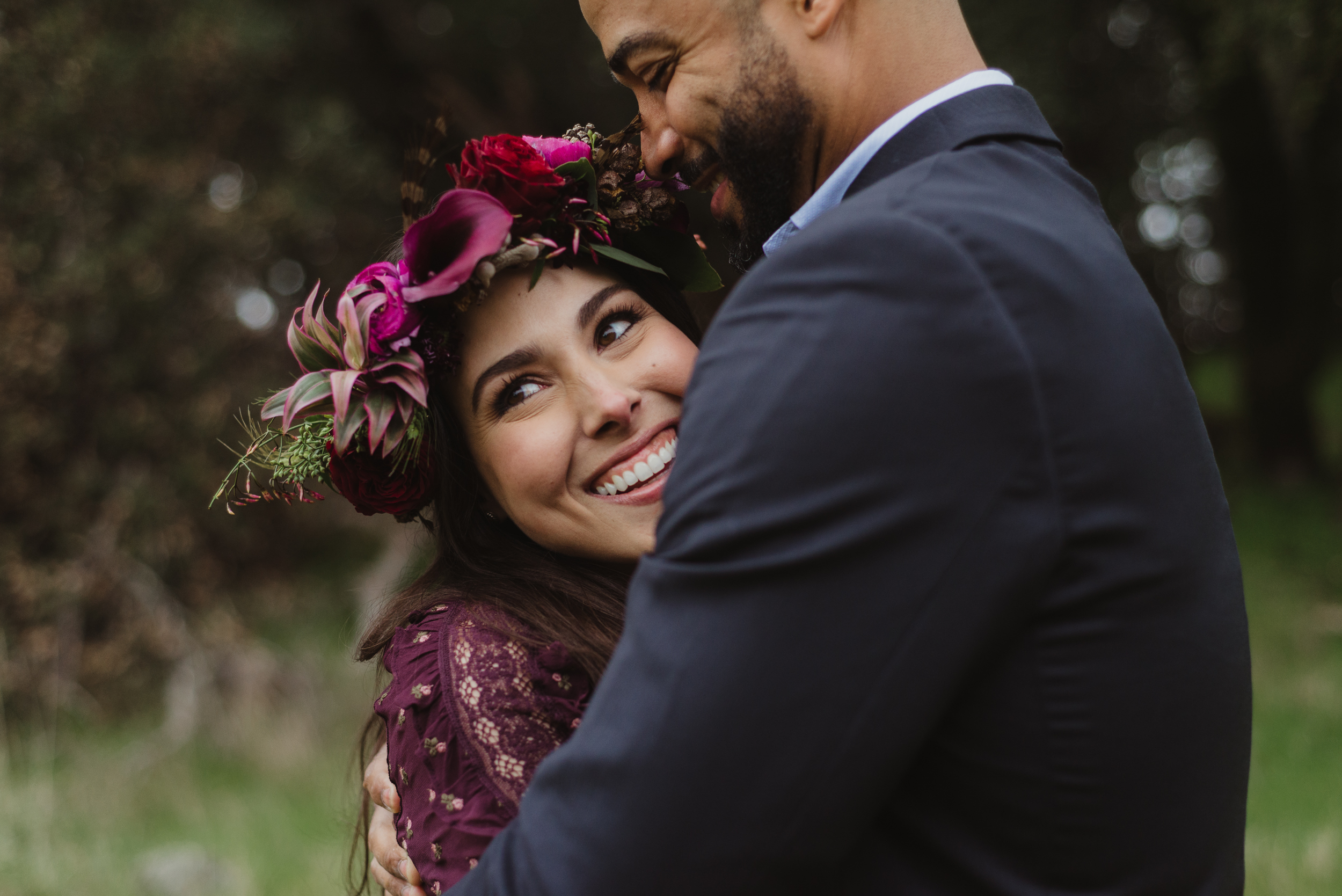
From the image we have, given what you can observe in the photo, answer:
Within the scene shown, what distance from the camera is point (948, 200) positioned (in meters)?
1.19

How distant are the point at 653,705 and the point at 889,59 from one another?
110 centimetres

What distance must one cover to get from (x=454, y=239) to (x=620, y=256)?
0.35m

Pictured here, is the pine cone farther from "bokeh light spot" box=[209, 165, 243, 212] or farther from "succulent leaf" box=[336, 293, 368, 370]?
"bokeh light spot" box=[209, 165, 243, 212]

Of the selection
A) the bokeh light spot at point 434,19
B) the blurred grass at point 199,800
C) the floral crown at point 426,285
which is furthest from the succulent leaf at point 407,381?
the bokeh light spot at point 434,19

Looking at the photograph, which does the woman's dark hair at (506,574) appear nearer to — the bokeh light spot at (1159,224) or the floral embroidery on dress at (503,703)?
the floral embroidery on dress at (503,703)

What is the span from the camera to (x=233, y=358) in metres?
8.22

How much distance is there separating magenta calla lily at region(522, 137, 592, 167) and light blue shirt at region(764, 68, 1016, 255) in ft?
2.11

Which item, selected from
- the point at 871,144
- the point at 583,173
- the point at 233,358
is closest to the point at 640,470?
the point at 583,173

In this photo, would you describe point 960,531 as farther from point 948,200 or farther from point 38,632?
point 38,632

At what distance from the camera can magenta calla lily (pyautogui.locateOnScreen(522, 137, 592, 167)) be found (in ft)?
7.52

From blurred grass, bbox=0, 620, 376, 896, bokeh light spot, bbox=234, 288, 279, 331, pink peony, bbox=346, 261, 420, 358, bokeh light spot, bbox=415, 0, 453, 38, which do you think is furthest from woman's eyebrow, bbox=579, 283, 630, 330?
bokeh light spot, bbox=415, 0, 453, 38

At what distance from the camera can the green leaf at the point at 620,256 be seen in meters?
2.24

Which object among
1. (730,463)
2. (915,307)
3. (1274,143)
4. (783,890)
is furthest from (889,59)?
(1274,143)

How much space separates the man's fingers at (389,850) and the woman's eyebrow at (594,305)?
1.04m
